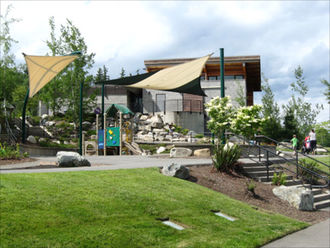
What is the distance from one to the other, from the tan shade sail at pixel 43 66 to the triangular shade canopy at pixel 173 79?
629cm

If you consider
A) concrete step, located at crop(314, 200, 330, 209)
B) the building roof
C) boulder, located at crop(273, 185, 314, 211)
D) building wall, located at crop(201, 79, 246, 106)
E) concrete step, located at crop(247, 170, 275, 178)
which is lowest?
concrete step, located at crop(314, 200, 330, 209)

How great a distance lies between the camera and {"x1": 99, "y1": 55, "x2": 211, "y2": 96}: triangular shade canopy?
55.5 feet

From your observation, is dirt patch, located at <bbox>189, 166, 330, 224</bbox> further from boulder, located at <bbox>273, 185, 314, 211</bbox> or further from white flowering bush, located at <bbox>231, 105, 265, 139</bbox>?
white flowering bush, located at <bbox>231, 105, 265, 139</bbox>

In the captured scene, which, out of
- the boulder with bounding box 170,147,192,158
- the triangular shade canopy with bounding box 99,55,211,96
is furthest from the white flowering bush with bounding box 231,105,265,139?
the boulder with bounding box 170,147,192,158

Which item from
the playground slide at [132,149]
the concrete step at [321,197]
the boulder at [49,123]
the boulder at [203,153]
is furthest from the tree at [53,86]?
the concrete step at [321,197]

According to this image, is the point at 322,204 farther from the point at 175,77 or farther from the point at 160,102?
the point at 160,102

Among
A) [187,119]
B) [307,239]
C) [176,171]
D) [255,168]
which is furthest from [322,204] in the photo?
[187,119]

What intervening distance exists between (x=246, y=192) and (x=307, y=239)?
3468mm

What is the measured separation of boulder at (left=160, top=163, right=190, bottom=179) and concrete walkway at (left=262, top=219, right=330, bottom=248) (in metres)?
3.79

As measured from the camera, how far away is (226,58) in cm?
3947

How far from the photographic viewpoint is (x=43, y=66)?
71.8 ft

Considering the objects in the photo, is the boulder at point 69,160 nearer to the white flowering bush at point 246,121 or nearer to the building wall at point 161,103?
the white flowering bush at point 246,121

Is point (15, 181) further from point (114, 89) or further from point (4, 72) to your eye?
point (114, 89)

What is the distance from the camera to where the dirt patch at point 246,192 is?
10.2 m
